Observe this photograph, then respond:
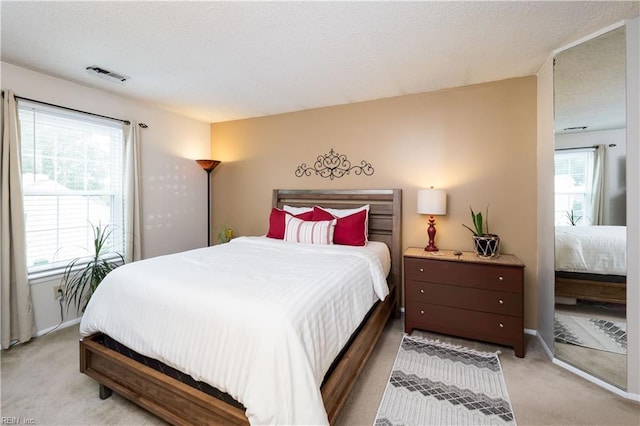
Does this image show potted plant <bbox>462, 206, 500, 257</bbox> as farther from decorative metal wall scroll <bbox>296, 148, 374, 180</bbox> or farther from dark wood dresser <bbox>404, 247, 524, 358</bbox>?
decorative metal wall scroll <bbox>296, 148, 374, 180</bbox>

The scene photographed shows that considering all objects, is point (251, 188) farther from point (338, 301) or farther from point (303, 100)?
point (338, 301)

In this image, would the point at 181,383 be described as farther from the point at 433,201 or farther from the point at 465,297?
the point at 433,201

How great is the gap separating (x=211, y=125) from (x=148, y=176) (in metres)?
1.39

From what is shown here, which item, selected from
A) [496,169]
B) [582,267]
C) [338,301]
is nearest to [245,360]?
[338,301]

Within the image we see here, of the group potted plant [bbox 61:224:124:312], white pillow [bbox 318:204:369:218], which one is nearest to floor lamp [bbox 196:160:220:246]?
potted plant [bbox 61:224:124:312]

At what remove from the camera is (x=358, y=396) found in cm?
185

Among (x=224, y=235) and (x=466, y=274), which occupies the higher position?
(x=224, y=235)

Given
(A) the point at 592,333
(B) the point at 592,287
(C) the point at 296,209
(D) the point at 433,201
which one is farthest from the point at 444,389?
(C) the point at 296,209

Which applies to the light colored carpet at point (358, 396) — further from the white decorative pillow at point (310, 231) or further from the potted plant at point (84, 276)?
the white decorative pillow at point (310, 231)

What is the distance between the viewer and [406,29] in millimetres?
1938

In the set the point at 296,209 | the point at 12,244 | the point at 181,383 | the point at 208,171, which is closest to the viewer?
the point at 181,383

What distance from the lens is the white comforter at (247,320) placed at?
122cm

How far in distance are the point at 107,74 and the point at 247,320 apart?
2.82m

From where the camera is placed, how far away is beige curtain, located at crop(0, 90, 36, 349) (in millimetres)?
2385
